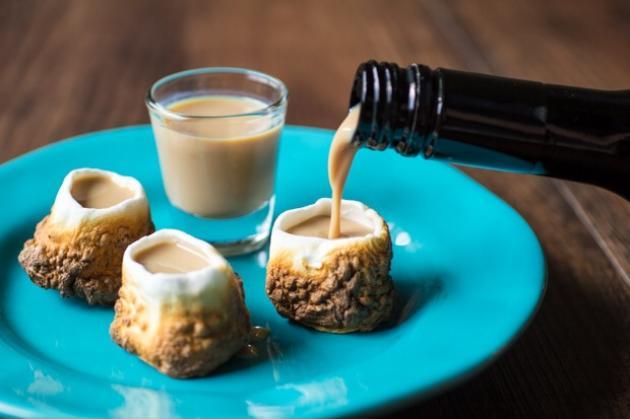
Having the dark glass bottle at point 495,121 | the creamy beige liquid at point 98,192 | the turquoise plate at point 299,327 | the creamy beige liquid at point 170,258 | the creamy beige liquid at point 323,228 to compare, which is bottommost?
the turquoise plate at point 299,327

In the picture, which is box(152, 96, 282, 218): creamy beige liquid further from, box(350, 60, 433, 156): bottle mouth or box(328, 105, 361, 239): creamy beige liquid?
box(350, 60, 433, 156): bottle mouth

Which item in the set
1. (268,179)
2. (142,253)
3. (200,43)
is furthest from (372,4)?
(142,253)

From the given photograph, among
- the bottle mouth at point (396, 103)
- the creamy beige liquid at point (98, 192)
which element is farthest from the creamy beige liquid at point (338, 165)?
the creamy beige liquid at point (98, 192)

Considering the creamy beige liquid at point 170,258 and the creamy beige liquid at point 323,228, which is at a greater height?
the creamy beige liquid at point 170,258

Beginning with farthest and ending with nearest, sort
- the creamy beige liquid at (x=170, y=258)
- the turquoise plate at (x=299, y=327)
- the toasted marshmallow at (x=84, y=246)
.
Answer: the toasted marshmallow at (x=84, y=246)
the creamy beige liquid at (x=170, y=258)
the turquoise plate at (x=299, y=327)

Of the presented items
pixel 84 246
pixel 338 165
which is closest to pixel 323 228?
pixel 338 165

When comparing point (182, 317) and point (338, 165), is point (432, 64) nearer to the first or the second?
point (338, 165)

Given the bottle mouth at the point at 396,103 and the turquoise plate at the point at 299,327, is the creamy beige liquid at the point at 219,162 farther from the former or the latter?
the bottle mouth at the point at 396,103

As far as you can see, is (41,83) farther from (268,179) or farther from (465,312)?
(465,312)
